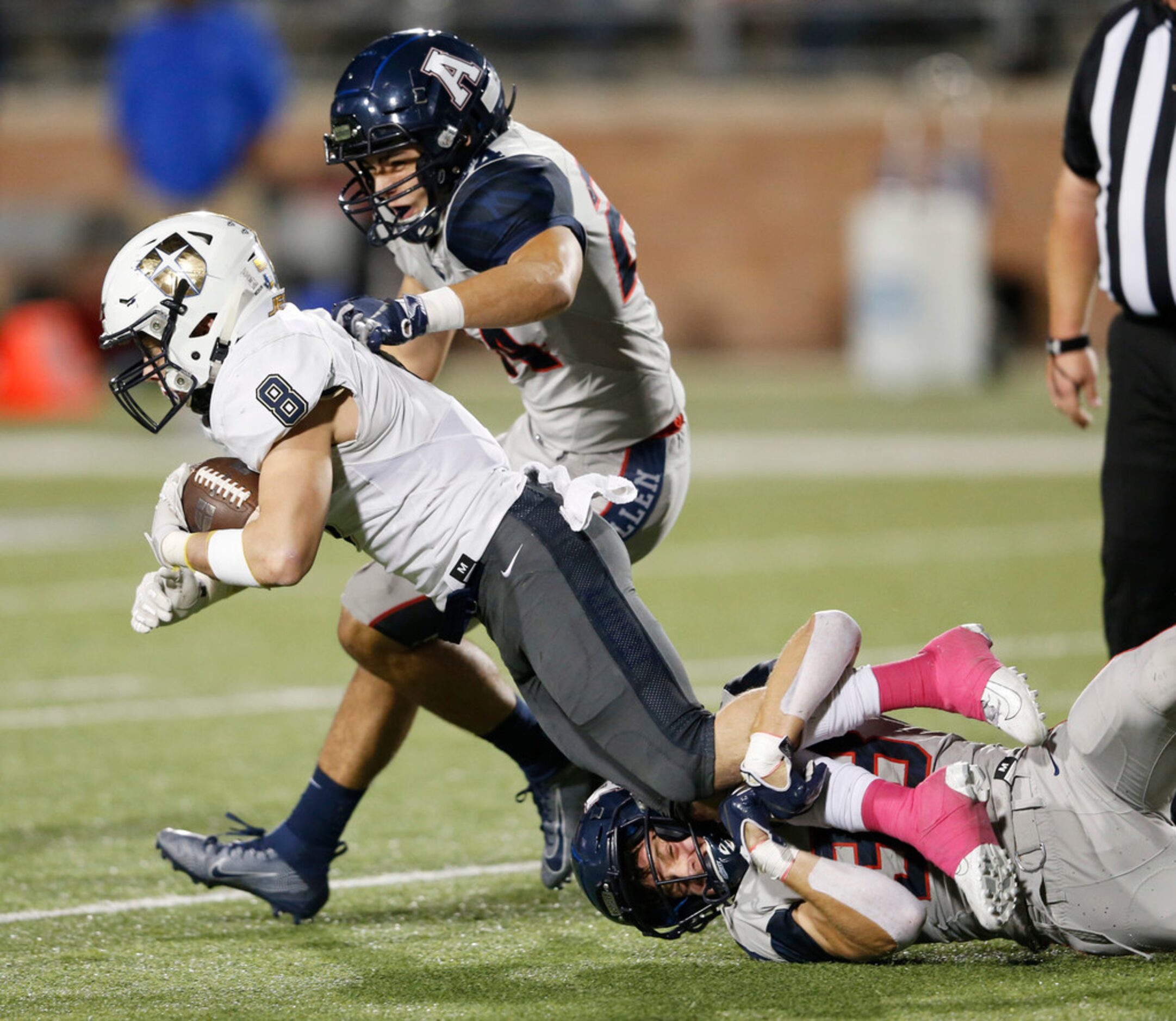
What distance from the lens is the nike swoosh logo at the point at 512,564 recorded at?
11.4 feet

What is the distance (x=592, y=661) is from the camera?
3.44 m

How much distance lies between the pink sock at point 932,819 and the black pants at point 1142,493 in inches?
41.7

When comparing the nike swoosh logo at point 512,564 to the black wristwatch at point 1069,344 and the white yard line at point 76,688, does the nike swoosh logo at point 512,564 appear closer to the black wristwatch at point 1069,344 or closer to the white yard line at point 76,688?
the black wristwatch at point 1069,344

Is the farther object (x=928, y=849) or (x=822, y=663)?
(x=822, y=663)

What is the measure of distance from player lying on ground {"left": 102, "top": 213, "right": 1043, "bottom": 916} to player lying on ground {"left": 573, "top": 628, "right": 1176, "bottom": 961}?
4.3 inches

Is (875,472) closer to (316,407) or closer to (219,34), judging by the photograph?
(219,34)

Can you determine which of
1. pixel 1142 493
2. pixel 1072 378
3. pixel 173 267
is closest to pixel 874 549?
pixel 1072 378

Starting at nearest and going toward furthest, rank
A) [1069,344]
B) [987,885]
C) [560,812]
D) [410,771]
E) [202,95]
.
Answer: [987,885], [560,812], [1069,344], [410,771], [202,95]

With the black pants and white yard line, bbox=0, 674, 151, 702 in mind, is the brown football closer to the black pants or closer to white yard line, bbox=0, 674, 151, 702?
the black pants

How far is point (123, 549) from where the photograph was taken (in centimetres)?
845

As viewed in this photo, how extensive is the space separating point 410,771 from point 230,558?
1.95 m

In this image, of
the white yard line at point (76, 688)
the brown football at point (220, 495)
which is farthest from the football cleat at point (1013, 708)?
the white yard line at point (76, 688)

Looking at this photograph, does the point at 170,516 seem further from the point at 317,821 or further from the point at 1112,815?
the point at 1112,815

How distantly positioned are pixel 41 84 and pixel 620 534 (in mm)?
16535
